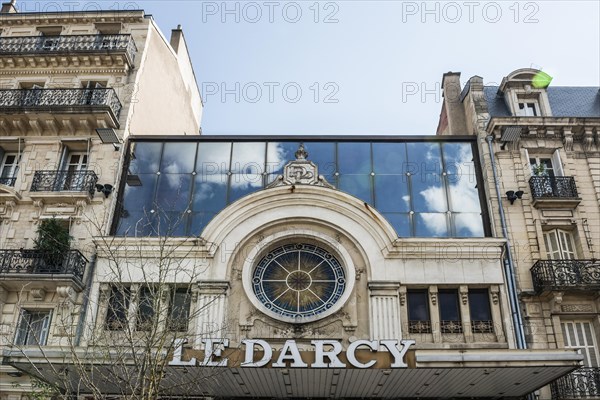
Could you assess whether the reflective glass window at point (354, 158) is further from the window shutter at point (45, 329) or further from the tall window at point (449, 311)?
the window shutter at point (45, 329)

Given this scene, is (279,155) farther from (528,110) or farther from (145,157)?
(528,110)

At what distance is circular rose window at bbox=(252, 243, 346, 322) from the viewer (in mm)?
16078

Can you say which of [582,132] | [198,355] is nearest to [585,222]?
[582,132]

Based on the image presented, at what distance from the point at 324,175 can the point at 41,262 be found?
8831 millimetres

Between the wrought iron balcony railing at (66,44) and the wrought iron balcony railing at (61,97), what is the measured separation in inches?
63.4

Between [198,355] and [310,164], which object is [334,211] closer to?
[310,164]

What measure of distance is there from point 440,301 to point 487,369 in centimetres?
354

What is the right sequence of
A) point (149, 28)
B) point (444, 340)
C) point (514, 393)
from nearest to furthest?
point (514, 393) < point (444, 340) < point (149, 28)

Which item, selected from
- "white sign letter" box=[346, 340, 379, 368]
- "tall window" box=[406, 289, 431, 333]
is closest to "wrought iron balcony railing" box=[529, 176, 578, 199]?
"tall window" box=[406, 289, 431, 333]

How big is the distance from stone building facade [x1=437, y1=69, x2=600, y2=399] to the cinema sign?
4.84 meters

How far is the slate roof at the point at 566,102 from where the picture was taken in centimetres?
1984

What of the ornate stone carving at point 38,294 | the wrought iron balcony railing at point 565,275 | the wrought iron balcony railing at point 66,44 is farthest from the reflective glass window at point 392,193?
the ornate stone carving at point 38,294

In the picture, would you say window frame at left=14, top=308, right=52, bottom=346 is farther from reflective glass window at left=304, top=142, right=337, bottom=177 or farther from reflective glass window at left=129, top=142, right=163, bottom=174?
reflective glass window at left=304, top=142, right=337, bottom=177

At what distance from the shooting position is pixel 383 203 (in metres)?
17.8
